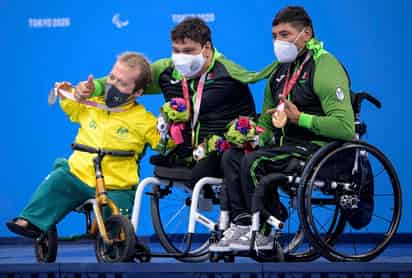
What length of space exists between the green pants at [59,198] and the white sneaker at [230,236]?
666 mm

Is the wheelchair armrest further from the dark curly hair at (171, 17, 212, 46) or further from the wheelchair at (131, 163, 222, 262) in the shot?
the dark curly hair at (171, 17, 212, 46)

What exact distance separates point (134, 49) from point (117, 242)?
2508 millimetres

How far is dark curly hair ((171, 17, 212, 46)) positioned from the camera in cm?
493

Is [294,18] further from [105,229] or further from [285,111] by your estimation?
[105,229]

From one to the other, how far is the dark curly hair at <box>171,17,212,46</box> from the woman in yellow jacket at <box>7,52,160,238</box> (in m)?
0.24

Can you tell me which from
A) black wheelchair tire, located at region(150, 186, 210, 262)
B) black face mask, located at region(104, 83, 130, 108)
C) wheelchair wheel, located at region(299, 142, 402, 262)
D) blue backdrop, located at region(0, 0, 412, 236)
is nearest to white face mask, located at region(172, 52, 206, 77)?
black face mask, located at region(104, 83, 130, 108)

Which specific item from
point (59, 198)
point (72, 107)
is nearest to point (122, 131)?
point (72, 107)

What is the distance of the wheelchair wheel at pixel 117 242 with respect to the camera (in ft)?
15.3

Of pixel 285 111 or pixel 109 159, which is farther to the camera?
pixel 109 159

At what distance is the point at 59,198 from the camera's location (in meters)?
5.04

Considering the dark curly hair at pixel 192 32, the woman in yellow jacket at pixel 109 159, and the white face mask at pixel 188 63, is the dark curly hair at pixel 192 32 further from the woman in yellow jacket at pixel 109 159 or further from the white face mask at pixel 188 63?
the woman in yellow jacket at pixel 109 159

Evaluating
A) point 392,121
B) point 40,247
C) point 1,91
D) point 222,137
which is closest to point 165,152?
point 222,137

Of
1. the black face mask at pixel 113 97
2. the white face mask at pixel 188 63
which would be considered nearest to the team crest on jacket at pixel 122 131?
the black face mask at pixel 113 97

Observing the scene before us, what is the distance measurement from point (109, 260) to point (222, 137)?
2.53 ft
